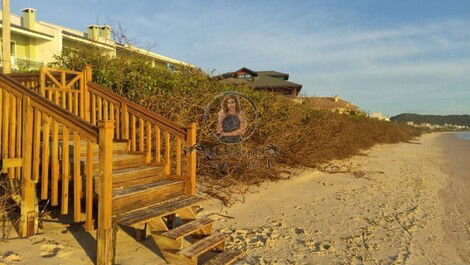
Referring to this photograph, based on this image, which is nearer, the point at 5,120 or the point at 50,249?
the point at 50,249

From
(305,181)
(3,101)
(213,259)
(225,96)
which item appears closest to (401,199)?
(305,181)

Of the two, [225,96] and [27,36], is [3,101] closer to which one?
[225,96]

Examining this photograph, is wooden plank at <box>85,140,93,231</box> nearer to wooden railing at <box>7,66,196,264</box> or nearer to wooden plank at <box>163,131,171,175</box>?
wooden railing at <box>7,66,196,264</box>

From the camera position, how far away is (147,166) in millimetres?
4840

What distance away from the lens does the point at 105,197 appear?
10.7ft

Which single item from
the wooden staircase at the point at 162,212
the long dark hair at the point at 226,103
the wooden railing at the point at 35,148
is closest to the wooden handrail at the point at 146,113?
the wooden staircase at the point at 162,212

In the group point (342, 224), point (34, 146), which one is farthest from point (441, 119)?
point (34, 146)

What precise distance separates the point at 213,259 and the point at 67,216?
2.33 metres

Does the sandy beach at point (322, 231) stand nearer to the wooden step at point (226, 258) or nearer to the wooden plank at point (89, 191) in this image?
the wooden step at point (226, 258)

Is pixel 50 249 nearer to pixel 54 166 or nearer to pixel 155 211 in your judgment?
pixel 54 166

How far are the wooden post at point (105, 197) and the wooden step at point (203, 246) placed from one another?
2.19ft

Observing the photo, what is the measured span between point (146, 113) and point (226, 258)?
2.40 metres
